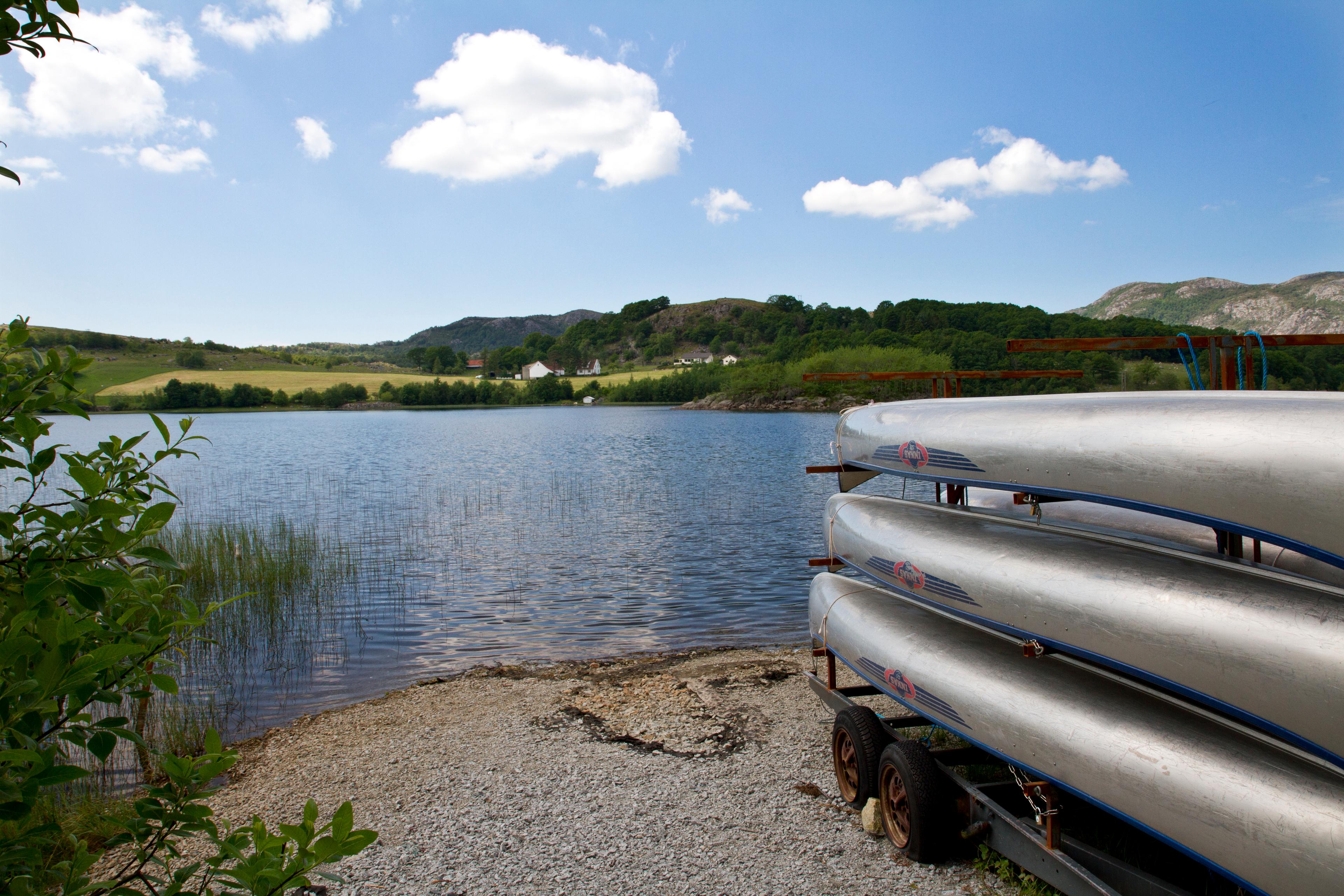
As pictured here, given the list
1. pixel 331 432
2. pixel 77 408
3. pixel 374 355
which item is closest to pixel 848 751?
pixel 77 408

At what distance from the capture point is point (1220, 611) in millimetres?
2822

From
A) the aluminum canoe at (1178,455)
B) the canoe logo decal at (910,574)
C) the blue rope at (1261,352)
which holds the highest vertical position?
the blue rope at (1261,352)

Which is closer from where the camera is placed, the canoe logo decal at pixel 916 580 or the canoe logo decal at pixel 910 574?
the canoe logo decal at pixel 916 580

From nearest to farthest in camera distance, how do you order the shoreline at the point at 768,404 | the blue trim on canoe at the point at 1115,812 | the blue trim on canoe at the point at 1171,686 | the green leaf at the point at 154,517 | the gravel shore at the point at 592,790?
the green leaf at the point at 154,517 < the blue trim on canoe at the point at 1171,686 < the blue trim on canoe at the point at 1115,812 < the gravel shore at the point at 592,790 < the shoreline at the point at 768,404

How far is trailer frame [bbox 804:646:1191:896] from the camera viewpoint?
3.16 metres

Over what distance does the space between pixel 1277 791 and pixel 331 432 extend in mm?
59711

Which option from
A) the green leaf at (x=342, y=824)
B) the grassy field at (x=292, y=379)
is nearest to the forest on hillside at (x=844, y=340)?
the green leaf at (x=342, y=824)

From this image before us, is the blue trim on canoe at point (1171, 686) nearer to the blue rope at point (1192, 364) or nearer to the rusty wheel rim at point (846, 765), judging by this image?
the rusty wheel rim at point (846, 765)

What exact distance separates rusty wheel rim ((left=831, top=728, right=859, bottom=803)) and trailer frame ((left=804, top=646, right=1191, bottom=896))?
0.36 metres

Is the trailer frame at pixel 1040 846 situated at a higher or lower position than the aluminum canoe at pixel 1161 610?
lower

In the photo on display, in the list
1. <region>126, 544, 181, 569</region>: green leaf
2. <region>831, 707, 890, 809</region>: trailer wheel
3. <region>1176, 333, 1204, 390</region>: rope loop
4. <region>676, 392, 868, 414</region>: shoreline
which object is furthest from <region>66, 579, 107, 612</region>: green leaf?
<region>676, 392, 868, 414</region>: shoreline

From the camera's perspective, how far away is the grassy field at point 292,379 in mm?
83188

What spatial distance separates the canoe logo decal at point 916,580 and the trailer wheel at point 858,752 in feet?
2.52

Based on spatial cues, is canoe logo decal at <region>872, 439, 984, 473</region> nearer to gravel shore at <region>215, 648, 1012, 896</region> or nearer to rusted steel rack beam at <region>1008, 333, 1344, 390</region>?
rusted steel rack beam at <region>1008, 333, 1344, 390</region>
